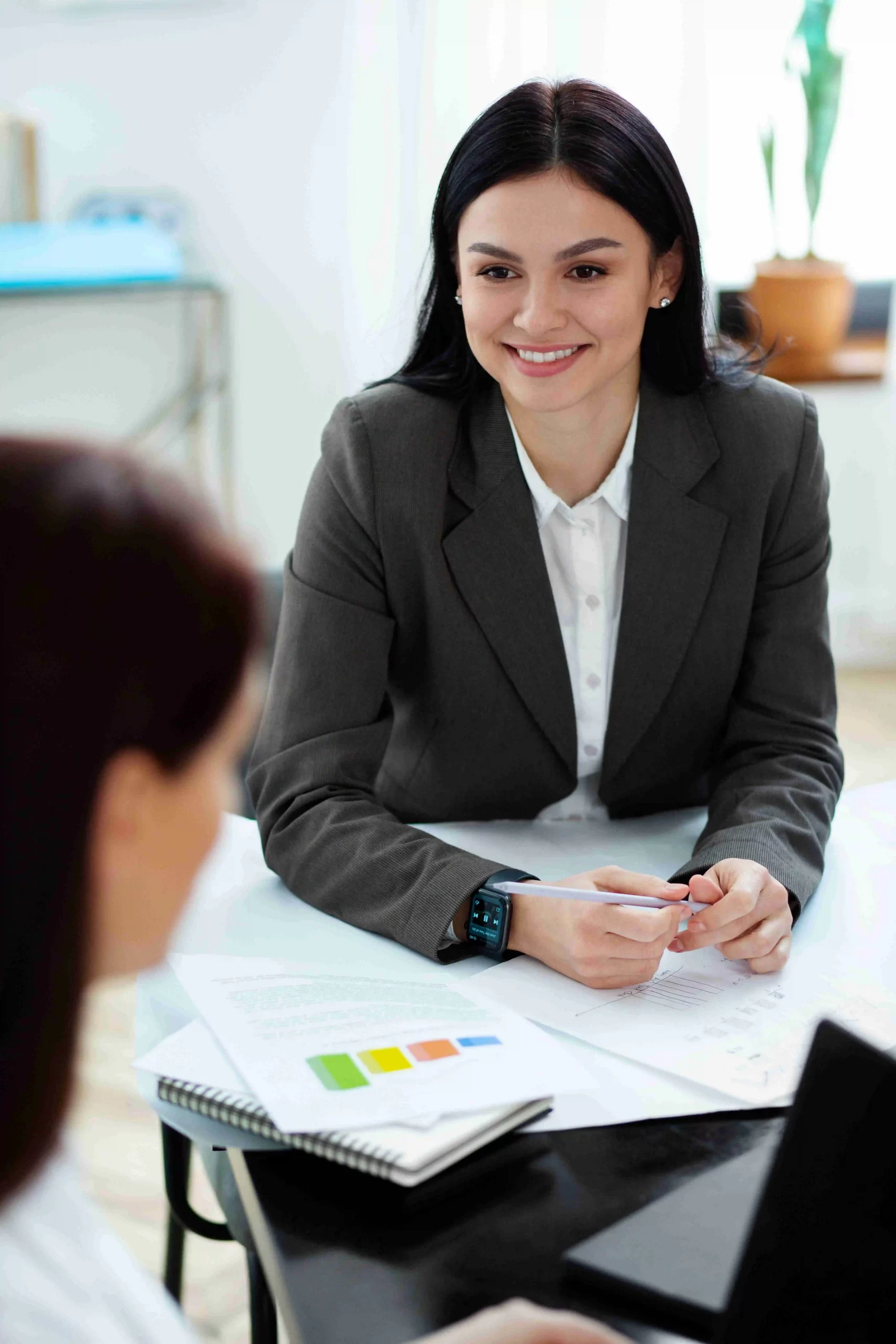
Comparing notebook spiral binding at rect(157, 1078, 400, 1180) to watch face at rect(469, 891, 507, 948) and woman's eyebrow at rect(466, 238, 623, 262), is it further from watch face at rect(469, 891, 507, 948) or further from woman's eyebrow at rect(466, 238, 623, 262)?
woman's eyebrow at rect(466, 238, 623, 262)

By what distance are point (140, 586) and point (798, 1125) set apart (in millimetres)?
368

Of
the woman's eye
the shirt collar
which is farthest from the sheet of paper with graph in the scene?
the woman's eye

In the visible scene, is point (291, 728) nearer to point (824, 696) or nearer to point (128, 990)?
point (824, 696)

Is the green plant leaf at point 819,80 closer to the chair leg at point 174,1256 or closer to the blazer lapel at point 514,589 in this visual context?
the blazer lapel at point 514,589

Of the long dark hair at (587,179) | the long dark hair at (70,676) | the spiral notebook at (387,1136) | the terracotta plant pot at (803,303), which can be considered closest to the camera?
the long dark hair at (70,676)

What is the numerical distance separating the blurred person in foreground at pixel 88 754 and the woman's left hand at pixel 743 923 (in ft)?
1.90

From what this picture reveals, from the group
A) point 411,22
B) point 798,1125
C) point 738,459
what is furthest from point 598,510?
point 411,22

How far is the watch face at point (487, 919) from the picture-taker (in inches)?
44.3

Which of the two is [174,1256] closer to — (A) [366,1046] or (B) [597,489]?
Answer: (A) [366,1046]

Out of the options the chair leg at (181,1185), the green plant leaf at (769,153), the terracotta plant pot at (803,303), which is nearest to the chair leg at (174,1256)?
the chair leg at (181,1185)

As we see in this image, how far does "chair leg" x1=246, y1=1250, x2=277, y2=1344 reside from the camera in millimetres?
982

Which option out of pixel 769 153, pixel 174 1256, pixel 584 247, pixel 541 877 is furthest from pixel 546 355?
pixel 769 153

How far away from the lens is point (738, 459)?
5.01 feet

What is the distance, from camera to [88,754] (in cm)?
55
